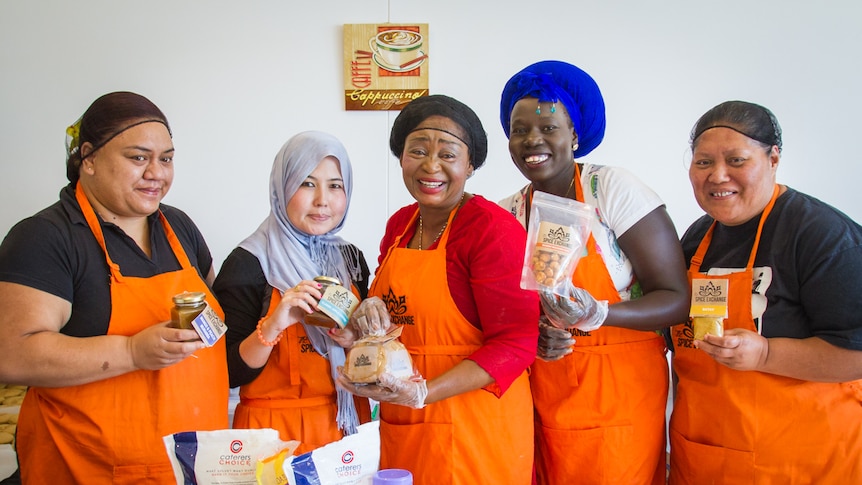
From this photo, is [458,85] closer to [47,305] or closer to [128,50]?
[128,50]

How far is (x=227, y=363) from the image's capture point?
5.77ft

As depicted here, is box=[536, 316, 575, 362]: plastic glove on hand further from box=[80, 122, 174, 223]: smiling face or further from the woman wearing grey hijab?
box=[80, 122, 174, 223]: smiling face

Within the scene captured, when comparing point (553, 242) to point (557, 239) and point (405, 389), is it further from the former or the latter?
point (405, 389)

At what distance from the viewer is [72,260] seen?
5.04 feet

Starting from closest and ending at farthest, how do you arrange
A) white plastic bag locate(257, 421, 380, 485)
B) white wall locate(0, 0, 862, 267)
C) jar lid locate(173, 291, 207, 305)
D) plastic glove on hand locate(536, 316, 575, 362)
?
1. white plastic bag locate(257, 421, 380, 485)
2. jar lid locate(173, 291, 207, 305)
3. plastic glove on hand locate(536, 316, 575, 362)
4. white wall locate(0, 0, 862, 267)

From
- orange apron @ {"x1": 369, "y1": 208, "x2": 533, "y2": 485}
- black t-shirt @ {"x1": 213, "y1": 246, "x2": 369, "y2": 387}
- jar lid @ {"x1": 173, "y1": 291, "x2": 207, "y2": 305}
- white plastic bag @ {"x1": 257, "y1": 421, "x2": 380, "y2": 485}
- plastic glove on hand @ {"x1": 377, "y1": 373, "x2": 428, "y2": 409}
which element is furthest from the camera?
black t-shirt @ {"x1": 213, "y1": 246, "x2": 369, "y2": 387}

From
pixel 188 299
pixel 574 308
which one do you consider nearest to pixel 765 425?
pixel 574 308

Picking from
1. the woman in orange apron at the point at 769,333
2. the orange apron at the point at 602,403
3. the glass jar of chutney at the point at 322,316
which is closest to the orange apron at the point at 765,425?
the woman in orange apron at the point at 769,333

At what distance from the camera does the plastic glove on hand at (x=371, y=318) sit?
1496mm

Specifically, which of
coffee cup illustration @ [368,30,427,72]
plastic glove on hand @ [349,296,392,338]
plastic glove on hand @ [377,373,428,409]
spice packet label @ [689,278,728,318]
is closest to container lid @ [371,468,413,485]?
plastic glove on hand @ [377,373,428,409]

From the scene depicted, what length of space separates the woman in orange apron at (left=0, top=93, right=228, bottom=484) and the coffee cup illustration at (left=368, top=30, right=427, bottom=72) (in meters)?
1.79

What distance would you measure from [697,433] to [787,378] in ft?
0.94

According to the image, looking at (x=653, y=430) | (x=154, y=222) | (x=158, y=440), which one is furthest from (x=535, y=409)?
(x=154, y=222)

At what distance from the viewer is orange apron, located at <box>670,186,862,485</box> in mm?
1529
